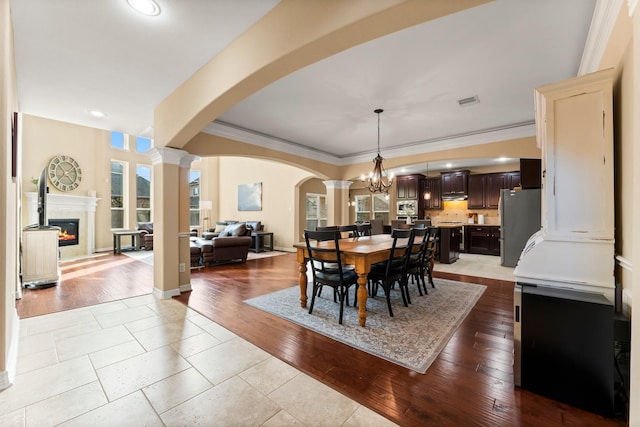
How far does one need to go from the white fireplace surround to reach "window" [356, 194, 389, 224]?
8462 mm

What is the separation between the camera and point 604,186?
1.67 meters

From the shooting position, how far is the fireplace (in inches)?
275

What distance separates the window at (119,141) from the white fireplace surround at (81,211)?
1.81 m

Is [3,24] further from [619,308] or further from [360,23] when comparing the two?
[619,308]

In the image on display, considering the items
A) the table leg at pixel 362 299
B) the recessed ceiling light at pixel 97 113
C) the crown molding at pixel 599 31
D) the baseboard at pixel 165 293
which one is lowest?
the baseboard at pixel 165 293

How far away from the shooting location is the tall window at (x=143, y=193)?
8.86 m

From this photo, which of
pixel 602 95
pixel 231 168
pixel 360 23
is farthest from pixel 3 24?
pixel 231 168

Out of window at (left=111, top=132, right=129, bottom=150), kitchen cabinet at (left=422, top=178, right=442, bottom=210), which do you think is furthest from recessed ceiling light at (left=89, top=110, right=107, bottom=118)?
kitchen cabinet at (left=422, top=178, right=442, bottom=210)

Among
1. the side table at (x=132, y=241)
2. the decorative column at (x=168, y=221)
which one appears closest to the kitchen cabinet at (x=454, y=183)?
the decorative column at (x=168, y=221)

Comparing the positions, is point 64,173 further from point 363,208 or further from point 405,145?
point 363,208

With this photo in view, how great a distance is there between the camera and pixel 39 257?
412 cm

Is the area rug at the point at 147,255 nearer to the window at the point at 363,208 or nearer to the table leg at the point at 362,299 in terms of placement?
the window at the point at 363,208

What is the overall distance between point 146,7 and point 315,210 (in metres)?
7.32

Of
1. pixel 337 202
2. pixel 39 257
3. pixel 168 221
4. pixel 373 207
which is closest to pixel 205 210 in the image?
pixel 337 202
